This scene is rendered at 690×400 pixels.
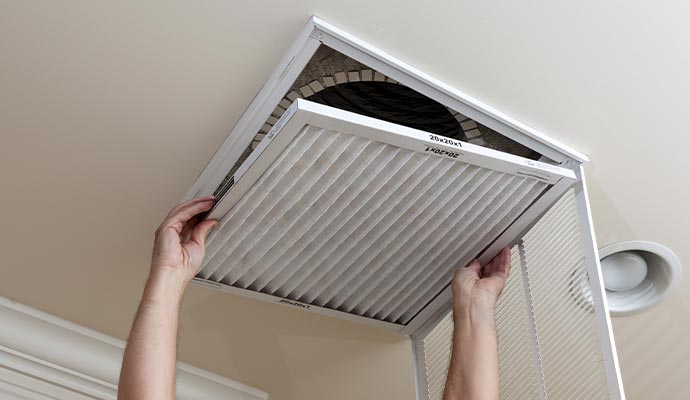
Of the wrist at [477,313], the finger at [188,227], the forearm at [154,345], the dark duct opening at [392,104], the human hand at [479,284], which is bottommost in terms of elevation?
the forearm at [154,345]

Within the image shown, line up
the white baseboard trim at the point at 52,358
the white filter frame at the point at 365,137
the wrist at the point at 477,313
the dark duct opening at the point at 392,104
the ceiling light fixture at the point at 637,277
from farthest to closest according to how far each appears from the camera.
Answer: the white baseboard trim at the point at 52,358 → the ceiling light fixture at the point at 637,277 → the wrist at the point at 477,313 → the dark duct opening at the point at 392,104 → the white filter frame at the point at 365,137

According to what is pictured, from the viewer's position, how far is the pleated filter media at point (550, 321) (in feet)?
3.65

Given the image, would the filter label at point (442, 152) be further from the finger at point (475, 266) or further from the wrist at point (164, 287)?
the wrist at point (164, 287)

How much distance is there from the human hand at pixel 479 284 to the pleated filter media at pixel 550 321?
0.03 meters

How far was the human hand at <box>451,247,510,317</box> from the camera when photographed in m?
1.18

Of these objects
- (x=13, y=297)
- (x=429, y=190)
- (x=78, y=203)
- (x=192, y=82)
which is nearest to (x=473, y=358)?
(x=429, y=190)

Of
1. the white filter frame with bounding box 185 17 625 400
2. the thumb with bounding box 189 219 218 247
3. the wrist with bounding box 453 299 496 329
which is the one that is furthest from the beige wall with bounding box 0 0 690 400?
the wrist with bounding box 453 299 496 329

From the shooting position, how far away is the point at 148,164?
1.20 meters

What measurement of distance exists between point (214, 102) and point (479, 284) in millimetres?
465

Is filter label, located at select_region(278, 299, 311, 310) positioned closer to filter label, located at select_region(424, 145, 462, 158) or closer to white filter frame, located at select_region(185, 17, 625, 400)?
white filter frame, located at select_region(185, 17, 625, 400)

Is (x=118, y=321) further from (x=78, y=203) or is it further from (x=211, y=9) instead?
(x=211, y=9)

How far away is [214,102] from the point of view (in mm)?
1098

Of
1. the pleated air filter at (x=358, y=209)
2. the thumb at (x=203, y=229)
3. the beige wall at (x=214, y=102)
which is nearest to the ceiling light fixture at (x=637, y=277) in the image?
the beige wall at (x=214, y=102)

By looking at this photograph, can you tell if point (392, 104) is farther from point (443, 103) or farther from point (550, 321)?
point (550, 321)
